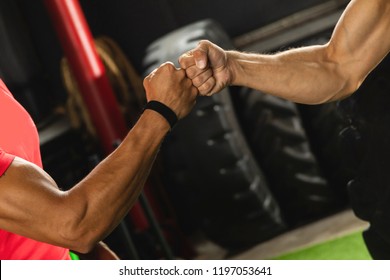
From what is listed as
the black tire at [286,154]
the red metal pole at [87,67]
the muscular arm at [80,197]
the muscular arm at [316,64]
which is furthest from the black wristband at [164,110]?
the red metal pole at [87,67]

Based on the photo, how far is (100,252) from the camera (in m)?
2.71

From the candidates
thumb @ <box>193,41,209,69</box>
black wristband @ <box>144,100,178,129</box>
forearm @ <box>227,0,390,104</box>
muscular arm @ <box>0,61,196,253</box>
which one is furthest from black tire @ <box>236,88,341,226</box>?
muscular arm @ <box>0,61,196,253</box>

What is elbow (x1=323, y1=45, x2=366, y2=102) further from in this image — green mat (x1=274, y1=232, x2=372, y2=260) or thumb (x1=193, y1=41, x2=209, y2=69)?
green mat (x1=274, y1=232, x2=372, y2=260)

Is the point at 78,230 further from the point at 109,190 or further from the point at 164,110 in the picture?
the point at 164,110

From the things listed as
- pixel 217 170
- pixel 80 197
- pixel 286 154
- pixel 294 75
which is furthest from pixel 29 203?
pixel 286 154

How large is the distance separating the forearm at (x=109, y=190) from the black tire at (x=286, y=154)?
2.52 metres

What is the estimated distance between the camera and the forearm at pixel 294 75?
2.70m

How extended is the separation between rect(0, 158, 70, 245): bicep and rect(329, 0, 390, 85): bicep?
97cm

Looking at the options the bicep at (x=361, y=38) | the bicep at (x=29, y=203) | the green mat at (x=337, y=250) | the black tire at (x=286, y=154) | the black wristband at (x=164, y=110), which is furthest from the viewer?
the black tire at (x=286, y=154)

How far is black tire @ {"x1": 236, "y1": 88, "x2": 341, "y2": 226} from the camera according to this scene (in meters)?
4.70

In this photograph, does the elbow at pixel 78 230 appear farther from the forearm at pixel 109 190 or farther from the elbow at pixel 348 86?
the elbow at pixel 348 86

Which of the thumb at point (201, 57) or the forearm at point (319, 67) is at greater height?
the thumb at point (201, 57)

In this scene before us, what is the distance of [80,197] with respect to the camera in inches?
85.2
